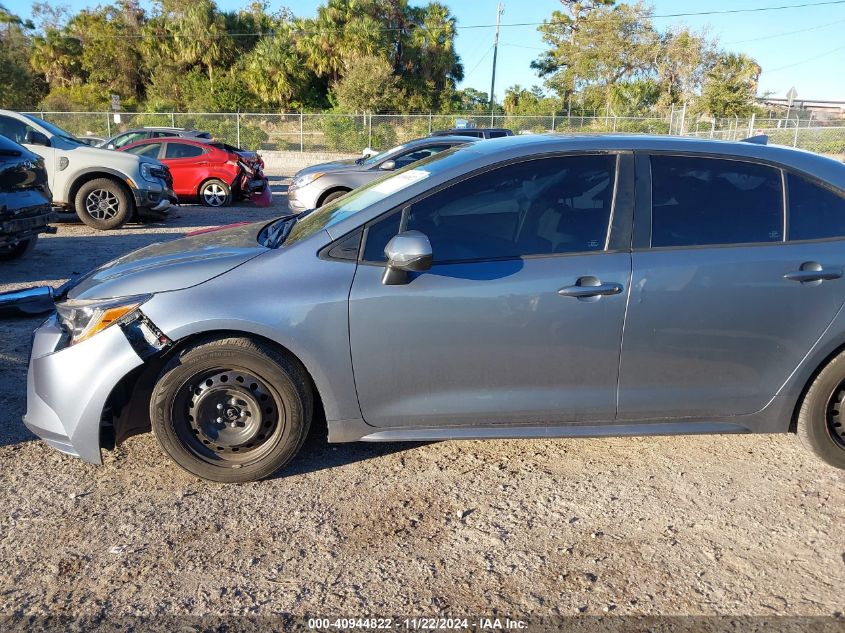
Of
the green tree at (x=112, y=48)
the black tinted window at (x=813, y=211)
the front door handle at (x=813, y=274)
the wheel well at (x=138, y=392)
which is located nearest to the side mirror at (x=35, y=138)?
the wheel well at (x=138, y=392)

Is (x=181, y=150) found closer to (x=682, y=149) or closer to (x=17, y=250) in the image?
(x=17, y=250)

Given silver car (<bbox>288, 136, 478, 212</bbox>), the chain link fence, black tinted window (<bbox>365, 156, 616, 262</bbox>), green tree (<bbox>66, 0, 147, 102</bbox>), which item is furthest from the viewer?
green tree (<bbox>66, 0, 147, 102</bbox>)

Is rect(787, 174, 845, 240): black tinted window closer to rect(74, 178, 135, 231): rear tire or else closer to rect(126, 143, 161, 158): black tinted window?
rect(74, 178, 135, 231): rear tire

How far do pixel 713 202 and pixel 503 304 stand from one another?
121 cm

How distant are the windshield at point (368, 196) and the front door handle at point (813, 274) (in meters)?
1.72

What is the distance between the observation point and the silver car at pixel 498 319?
3.15m

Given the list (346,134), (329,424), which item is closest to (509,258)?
(329,424)

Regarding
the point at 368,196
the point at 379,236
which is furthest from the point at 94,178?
the point at 379,236

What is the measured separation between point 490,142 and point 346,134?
29.7 m

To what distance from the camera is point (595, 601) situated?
2.58 m

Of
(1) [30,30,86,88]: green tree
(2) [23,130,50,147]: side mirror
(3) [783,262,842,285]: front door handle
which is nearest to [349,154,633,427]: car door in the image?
(3) [783,262,842,285]: front door handle

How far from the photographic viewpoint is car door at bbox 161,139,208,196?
14516 mm

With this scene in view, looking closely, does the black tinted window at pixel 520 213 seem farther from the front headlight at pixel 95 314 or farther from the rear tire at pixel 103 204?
the rear tire at pixel 103 204

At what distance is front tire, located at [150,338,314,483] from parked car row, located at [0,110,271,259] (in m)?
5.16
